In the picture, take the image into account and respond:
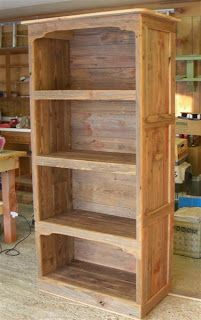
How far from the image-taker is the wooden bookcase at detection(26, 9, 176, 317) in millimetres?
2830

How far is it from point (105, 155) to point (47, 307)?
44.2 inches

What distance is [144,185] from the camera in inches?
111

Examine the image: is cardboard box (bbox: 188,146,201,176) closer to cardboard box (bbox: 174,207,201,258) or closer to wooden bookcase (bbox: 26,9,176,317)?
cardboard box (bbox: 174,207,201,258)

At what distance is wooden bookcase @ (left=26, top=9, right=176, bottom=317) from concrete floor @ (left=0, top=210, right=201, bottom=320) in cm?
8

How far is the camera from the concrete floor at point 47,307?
2.98m

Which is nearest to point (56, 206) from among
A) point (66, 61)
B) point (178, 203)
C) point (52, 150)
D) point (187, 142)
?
point (52, 150)

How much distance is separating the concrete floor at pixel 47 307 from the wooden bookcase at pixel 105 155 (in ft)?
0.26

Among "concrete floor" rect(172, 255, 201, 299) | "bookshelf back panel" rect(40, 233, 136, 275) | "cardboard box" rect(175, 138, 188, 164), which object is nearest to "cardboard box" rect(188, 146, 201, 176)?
"cardboard box" rect(175, 138, 188, 164)

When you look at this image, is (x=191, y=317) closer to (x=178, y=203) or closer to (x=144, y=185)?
(x=144, y=185)

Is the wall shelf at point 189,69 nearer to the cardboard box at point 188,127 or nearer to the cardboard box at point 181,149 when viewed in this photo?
the cardboard box at point 188,127

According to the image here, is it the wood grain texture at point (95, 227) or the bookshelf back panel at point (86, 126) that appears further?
the bookshelf back panel at point (86, 126)

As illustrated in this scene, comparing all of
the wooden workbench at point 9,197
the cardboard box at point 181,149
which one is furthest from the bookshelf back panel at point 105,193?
the cardboard box at point 181,149

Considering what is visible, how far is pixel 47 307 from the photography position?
3.12 m

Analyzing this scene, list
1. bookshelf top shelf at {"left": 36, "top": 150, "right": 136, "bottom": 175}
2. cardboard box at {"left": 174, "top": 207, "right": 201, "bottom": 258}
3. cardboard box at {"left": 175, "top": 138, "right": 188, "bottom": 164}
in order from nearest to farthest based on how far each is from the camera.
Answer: bookshelf top shelf at {"left": 36, "top": 150, "right": 136, "bottom": 175} < cardboard box at {"left": 174, "top": 207, "right": 201, "bottom": 258} < cardboard box at {"left": 175, "top": 138, "right": 188, "bottom": 164}
